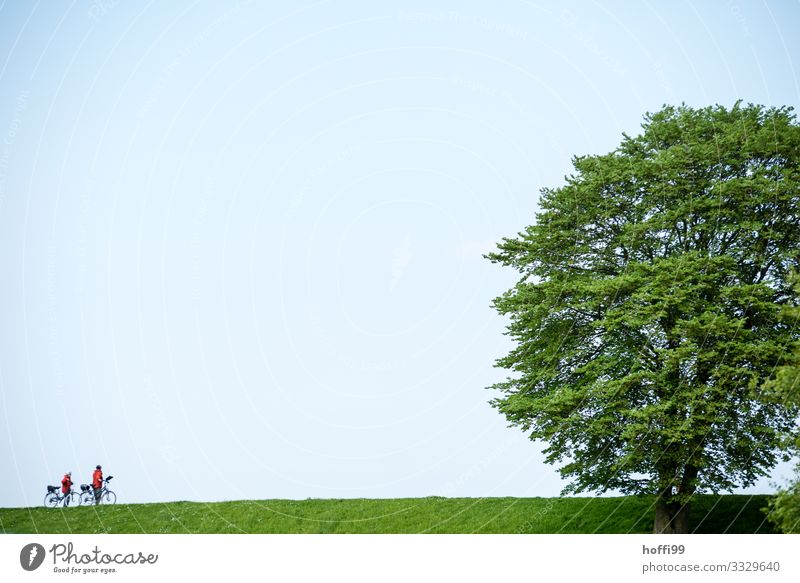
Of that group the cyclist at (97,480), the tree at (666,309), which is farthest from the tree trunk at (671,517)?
the cyclist at (97,480)

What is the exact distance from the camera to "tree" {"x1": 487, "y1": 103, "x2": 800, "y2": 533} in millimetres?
28734

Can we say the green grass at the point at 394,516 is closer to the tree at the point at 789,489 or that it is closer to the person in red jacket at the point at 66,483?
the person in red jacket at the point at 66,483

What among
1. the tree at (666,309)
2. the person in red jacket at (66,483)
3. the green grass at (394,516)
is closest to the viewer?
the tree at (666,309)

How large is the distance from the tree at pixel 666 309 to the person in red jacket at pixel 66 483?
2298cm

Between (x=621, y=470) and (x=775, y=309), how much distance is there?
8.71m

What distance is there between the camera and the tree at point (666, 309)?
28.7 m

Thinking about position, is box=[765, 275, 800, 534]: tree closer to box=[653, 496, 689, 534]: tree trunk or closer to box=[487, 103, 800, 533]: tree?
box=[487, 103, 800, 533]: tree

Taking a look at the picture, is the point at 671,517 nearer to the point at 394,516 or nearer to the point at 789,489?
the point at 789,489

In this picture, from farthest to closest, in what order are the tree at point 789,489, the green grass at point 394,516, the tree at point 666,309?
the green grass at point 394,516, the tree at point 666,309, the tree at point 789,489

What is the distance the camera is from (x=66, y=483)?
3894cm

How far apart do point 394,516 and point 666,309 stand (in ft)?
54.6

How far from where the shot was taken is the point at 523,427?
31.6m
